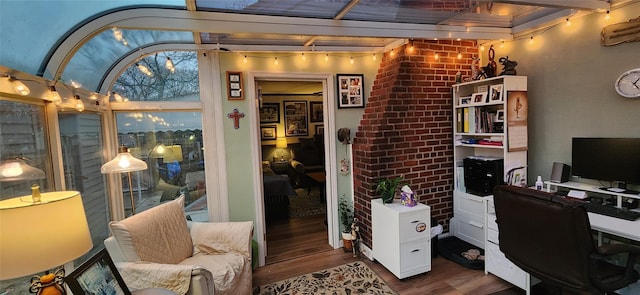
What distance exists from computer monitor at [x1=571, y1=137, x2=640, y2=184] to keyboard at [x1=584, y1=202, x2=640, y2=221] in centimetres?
29

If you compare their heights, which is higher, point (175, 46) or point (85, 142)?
point (175, 46)

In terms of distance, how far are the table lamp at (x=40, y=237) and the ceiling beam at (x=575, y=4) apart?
276 centimetres

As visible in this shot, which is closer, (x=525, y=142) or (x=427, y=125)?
(x=525, y=142)

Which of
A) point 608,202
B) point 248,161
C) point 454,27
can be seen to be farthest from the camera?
point 248,161

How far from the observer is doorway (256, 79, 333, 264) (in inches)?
181

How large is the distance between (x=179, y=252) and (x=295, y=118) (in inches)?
199

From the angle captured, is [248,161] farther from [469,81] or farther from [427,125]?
[469,81]

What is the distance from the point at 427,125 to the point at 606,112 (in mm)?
1477

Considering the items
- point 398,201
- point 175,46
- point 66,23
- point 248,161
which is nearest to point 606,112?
point 398,201

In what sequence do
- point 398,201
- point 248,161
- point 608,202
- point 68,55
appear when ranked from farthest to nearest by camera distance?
point 248,161 → point 398,201 → point 608,202 → point 68,55

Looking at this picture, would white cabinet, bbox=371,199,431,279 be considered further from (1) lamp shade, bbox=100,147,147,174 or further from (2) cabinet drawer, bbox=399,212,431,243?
(1) lamp shade, bbox=100,147,147,174

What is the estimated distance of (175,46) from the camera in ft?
9.34

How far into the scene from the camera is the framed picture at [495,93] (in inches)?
114

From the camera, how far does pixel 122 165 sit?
7.72 ft
